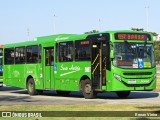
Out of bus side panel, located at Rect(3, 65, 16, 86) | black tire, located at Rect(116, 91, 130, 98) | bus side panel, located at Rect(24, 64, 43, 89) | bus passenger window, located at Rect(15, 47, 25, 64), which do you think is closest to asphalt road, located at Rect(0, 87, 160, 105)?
black tire, located at Rect(116, 91, 130, 98)

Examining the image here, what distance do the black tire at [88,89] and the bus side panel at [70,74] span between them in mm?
362

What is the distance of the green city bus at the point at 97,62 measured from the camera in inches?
910

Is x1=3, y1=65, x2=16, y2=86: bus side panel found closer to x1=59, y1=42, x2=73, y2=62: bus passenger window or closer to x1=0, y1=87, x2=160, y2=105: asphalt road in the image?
x1=0, y1=87, x2=160, y2=105: asphalt road

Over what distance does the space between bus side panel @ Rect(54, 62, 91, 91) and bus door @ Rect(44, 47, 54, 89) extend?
18.4 inches

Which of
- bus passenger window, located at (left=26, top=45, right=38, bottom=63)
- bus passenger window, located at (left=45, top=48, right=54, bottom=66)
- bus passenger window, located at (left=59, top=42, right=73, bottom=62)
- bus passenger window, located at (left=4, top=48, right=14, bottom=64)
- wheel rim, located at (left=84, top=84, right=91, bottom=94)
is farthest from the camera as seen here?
bus passenger window, located at (left=4, top=48, right=14, bottom=64)

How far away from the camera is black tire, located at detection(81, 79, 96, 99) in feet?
78.1

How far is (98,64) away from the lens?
77.5 feet

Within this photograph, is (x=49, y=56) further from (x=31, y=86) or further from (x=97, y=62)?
(x=97, y=62)

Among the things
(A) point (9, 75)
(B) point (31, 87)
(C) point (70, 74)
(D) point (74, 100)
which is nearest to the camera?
(D) point (74, 100)

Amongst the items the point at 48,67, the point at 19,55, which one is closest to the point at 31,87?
the point at 48,67

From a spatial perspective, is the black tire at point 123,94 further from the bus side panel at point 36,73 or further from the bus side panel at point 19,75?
the bus side panel at point 19,75

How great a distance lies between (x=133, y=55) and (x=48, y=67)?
5743 mm

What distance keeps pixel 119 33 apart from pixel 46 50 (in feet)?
18.1

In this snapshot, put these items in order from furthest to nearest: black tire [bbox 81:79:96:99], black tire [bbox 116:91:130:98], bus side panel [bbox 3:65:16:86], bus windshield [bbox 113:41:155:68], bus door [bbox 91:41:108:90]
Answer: bus side panel [bbox 3:65:16:86], black tire [bbox 116:91:130:98], black tire [bbox 81:79:96:99], bus door [bbox 91:41:108:90], bus windshield [bbox 113:41:155:68]
